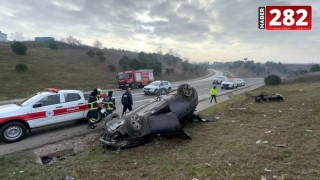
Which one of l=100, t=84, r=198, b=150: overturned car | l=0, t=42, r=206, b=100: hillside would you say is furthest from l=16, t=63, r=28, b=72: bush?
l=100, t=84, r=198, b=150: overturned car

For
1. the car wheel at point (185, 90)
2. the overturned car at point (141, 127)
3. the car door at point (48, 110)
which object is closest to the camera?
the overturned car at point (141, 127)

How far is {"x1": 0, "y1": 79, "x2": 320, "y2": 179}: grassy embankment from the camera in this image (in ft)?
18.8

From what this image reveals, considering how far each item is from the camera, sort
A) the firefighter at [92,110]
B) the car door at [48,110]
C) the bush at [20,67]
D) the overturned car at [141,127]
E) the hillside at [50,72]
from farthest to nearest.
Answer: the bush at [20,67] → the hillside at [50,72] → the firefighter at [92,110] → the car door at [48,110] → the overturned car at [141,127]

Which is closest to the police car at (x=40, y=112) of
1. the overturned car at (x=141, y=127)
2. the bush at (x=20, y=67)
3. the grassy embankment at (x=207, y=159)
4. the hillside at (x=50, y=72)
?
the grassy embankment at (x=207, y=159)

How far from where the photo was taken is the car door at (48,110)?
1009 centimetres

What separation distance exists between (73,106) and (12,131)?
8.28ft

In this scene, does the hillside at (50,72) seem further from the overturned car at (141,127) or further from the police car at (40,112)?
the overturned car at (141,127)

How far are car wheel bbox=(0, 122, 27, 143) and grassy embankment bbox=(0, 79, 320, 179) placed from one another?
5.57ft

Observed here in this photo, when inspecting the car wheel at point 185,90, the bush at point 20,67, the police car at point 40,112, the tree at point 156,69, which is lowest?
the police car at point 40,112

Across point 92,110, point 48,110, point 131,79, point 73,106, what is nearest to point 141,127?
point 92,110

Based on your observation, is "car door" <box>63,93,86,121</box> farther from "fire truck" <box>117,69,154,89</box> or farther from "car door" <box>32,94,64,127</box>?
"fire truck" <box>117,69,154,89</box>

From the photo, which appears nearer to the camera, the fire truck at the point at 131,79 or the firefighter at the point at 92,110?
the firefighter at the point at 92,110

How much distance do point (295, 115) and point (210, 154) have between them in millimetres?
6561

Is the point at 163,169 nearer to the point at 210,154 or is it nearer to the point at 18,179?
the point at 210,154
